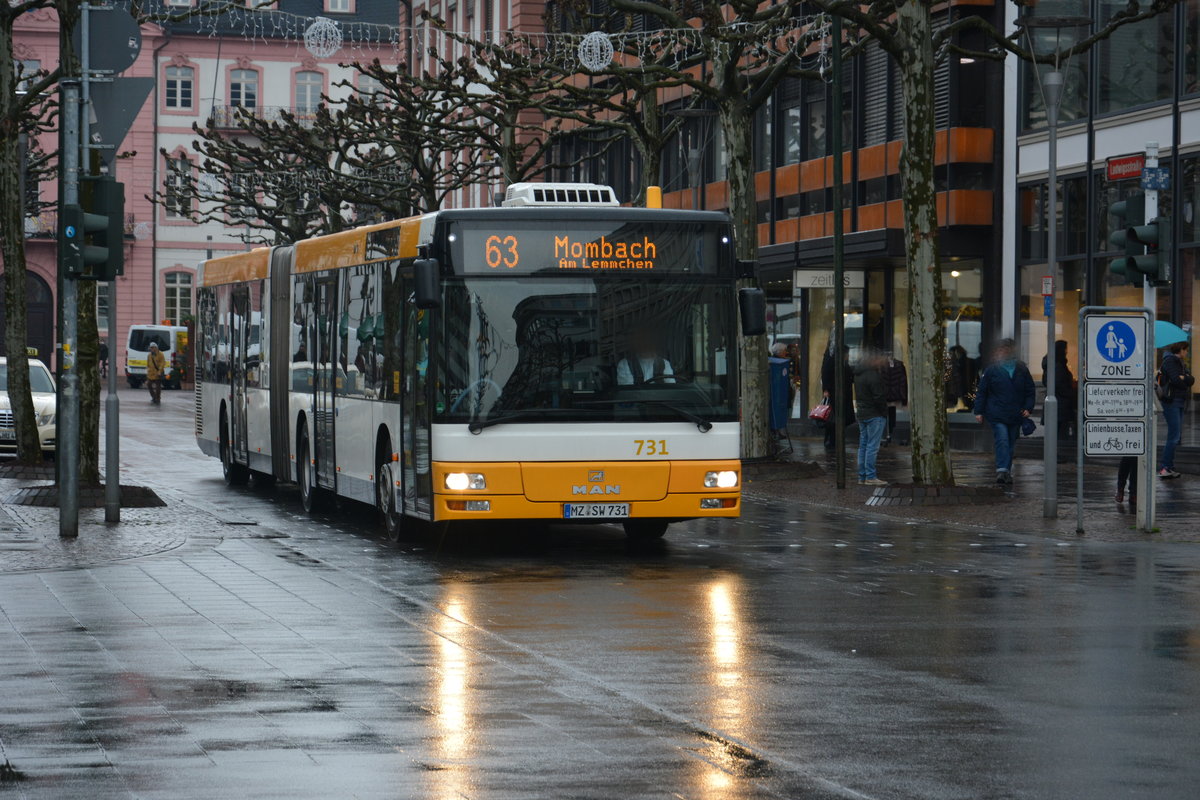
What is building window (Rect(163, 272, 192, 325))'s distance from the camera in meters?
93.4

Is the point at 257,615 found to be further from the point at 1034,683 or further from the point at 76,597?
the point at 1034,683

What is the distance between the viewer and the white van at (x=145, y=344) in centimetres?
8456

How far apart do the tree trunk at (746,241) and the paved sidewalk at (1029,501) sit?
107 cm

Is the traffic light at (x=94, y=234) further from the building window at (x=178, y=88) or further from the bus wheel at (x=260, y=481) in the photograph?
the building window at (x=178, y=88)

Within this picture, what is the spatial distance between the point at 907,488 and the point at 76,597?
11432mm

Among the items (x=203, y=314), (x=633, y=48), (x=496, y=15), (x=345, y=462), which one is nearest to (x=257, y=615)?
(x=345, y=462)

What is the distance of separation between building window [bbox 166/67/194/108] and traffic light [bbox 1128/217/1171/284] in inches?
3030

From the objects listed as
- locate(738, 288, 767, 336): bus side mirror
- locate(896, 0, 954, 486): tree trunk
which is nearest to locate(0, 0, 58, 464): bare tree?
locate(896, 0, 954, 486): tree trunk

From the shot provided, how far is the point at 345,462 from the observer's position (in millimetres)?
20734

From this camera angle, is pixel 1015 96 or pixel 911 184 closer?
pixel 911 184

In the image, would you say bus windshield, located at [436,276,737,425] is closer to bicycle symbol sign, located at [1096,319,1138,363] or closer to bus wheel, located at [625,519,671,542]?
bus wheel, located at [625,519,671,542]

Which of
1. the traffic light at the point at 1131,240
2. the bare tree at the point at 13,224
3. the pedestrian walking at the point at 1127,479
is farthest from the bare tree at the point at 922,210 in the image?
the bare tree at the point at 13,224

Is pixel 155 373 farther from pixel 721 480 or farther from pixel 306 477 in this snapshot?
pixel 721 480

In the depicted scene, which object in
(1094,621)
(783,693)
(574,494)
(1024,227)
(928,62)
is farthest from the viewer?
(1024,227)
